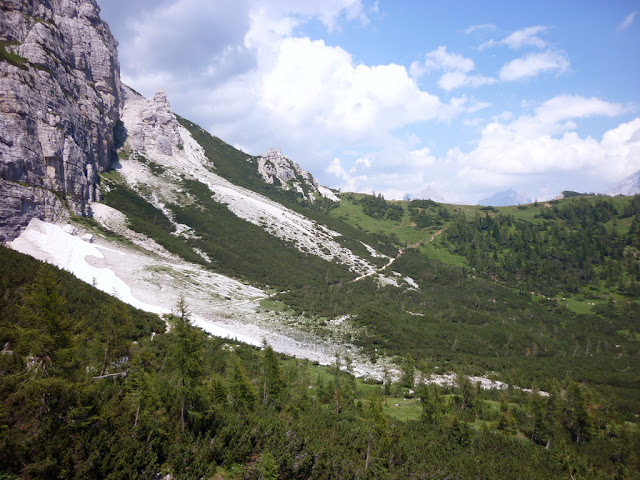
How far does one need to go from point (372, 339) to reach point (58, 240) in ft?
173

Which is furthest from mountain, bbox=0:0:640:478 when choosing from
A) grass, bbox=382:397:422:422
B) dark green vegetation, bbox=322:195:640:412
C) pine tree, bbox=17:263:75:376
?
dark green vegetation, bbox=322:195:640:412

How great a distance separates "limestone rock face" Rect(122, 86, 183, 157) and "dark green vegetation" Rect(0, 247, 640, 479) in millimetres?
96776

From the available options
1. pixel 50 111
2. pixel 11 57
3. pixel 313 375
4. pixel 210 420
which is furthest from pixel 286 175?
pixel 210 420

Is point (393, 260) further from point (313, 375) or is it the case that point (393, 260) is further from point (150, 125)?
point (150, 125)

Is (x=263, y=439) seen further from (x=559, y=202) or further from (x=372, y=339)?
(x=559, y=202)

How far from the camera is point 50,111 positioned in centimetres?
6356

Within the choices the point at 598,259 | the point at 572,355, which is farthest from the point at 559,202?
the point at 572,355

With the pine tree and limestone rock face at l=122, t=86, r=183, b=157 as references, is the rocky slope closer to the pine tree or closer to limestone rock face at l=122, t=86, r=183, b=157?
limestone rock face at l=122, t=86, r=183, b=157

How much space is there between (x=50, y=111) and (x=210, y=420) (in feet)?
246

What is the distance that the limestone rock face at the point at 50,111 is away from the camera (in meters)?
52.2

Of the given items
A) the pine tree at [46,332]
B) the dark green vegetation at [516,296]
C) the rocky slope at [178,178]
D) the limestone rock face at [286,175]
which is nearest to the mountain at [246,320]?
the pine tree at [46,332]

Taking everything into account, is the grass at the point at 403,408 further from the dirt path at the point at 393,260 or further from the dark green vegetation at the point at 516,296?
the dirt path at the point at 393,260

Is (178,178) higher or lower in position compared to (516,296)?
higher

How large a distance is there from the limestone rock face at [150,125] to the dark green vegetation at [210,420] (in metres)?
96.8
